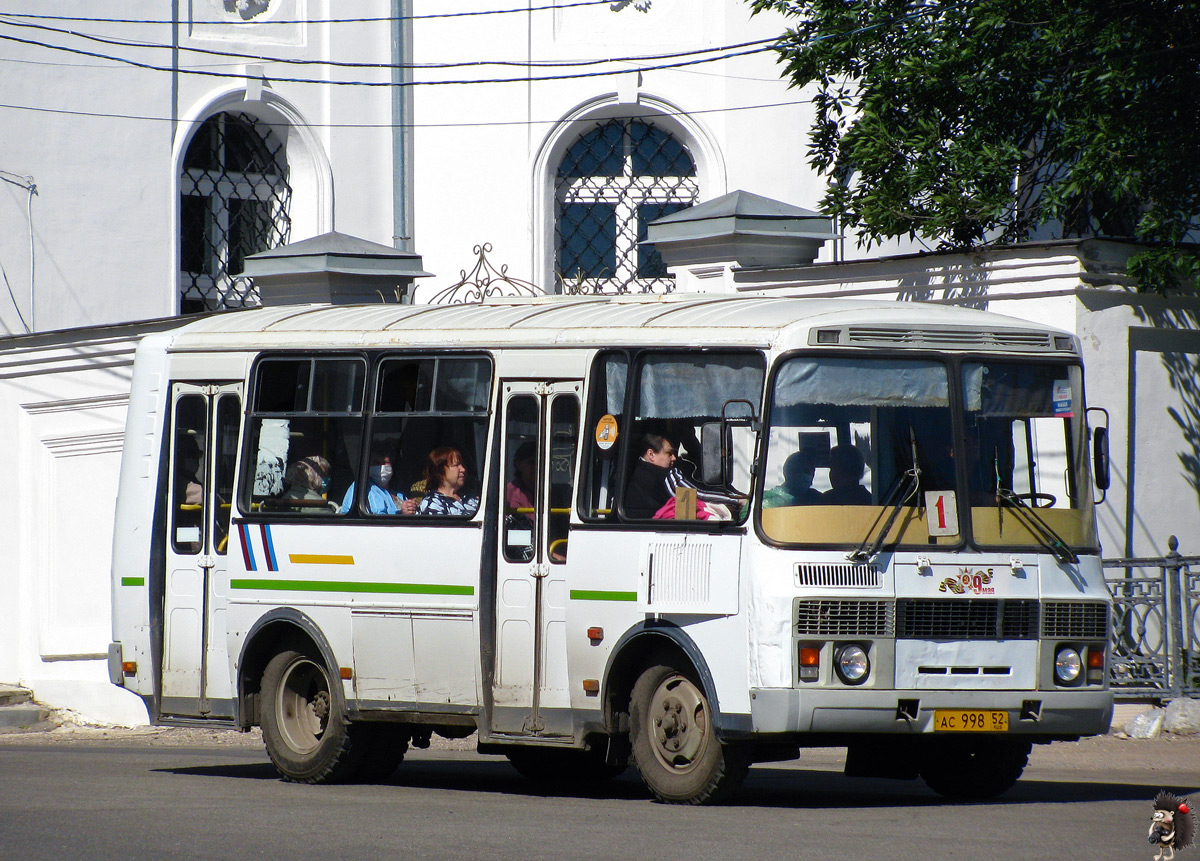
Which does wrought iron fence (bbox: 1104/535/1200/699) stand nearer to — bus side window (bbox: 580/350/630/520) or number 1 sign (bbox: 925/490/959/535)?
number 1 sign (bbox: 925/490/959/535)

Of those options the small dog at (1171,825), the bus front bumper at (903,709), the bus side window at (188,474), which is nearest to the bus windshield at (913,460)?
the bus front bumper at (903,709)

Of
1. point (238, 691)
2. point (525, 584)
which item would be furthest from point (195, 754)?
point (525, 584)

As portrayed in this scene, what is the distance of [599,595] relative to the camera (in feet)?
35.2

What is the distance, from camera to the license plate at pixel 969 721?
10023 mm

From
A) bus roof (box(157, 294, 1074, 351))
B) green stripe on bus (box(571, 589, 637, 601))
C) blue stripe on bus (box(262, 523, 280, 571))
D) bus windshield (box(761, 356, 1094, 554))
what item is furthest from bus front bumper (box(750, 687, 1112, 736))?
blue stripe on bus (box(262, 523, 280, 571))

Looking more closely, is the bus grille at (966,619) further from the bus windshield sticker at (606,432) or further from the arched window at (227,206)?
the arched window at (227,206)

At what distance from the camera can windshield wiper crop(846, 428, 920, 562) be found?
995 centimetres

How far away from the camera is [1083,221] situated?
21.5 metres

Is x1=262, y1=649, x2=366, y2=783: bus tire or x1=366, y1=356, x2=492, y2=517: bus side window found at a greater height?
x1=366, y1=356, x2=492, y2=517: bus side window

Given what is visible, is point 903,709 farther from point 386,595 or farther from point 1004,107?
point 1004,107

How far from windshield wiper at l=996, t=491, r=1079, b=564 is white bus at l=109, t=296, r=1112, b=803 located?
0.06ft

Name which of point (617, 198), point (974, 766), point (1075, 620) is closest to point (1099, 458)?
point (1075, 620)

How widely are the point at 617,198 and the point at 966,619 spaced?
14.5 meters

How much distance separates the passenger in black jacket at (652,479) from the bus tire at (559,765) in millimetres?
2520
